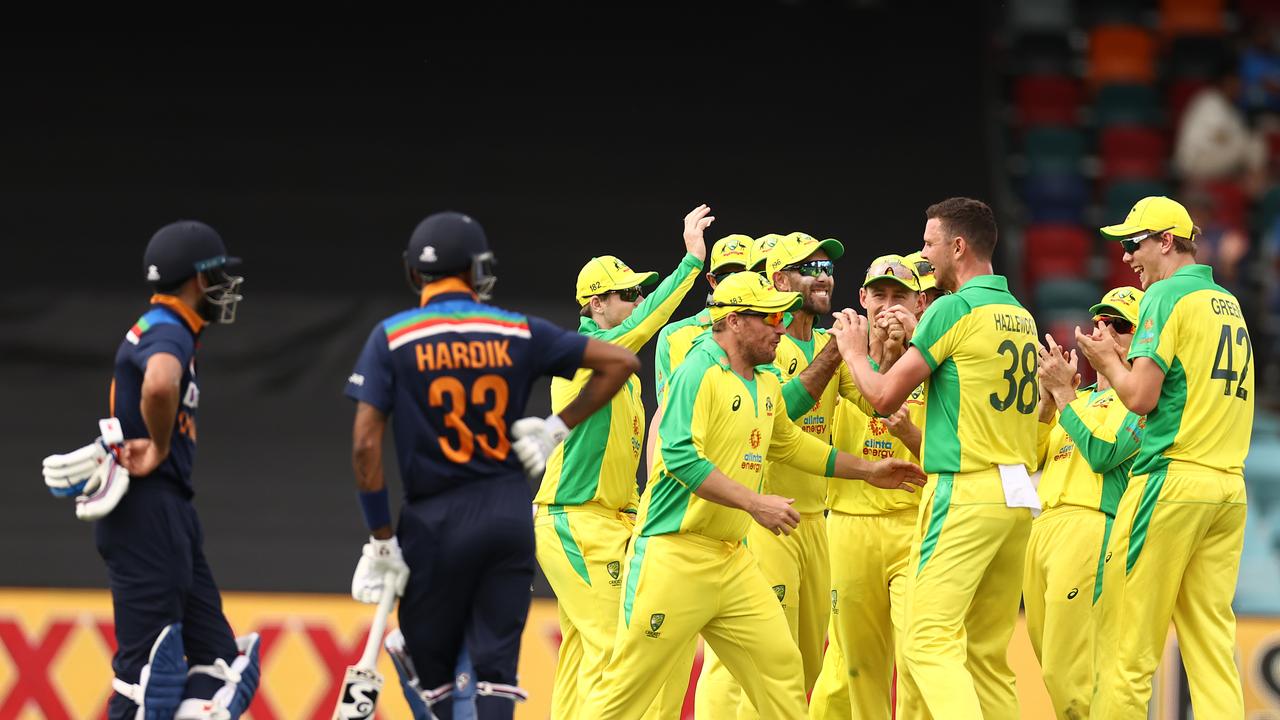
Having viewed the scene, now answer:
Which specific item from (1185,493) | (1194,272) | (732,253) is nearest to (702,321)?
(732,253)

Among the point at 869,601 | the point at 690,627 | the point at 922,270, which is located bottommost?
the point at 869,601

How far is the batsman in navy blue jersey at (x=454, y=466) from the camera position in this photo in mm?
6387

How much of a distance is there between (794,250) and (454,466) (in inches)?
105

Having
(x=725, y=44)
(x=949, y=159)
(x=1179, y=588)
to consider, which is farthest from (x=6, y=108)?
(x=1179, y=588)

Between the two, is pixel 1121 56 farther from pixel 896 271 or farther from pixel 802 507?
pixel 802 507

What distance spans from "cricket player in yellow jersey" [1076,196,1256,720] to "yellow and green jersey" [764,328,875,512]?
1.28 m

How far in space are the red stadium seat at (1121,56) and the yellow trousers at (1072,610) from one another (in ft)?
28.0

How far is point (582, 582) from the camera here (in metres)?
8.30

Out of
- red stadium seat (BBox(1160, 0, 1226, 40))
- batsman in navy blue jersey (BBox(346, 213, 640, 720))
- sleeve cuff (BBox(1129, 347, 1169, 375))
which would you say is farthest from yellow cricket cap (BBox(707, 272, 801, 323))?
red stadium seat (BBox(1160, 0, 1226, 40))

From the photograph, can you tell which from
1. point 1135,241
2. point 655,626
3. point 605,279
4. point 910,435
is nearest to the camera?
point 655,626

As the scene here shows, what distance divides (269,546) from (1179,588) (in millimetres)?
7058

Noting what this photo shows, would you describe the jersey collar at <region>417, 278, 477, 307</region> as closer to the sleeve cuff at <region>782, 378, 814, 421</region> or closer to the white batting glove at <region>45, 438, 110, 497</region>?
the white batting glove at <region>45, 438, 110, 497</region>

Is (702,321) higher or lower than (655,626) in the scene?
higher

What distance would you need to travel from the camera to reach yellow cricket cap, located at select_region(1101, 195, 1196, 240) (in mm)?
7910
